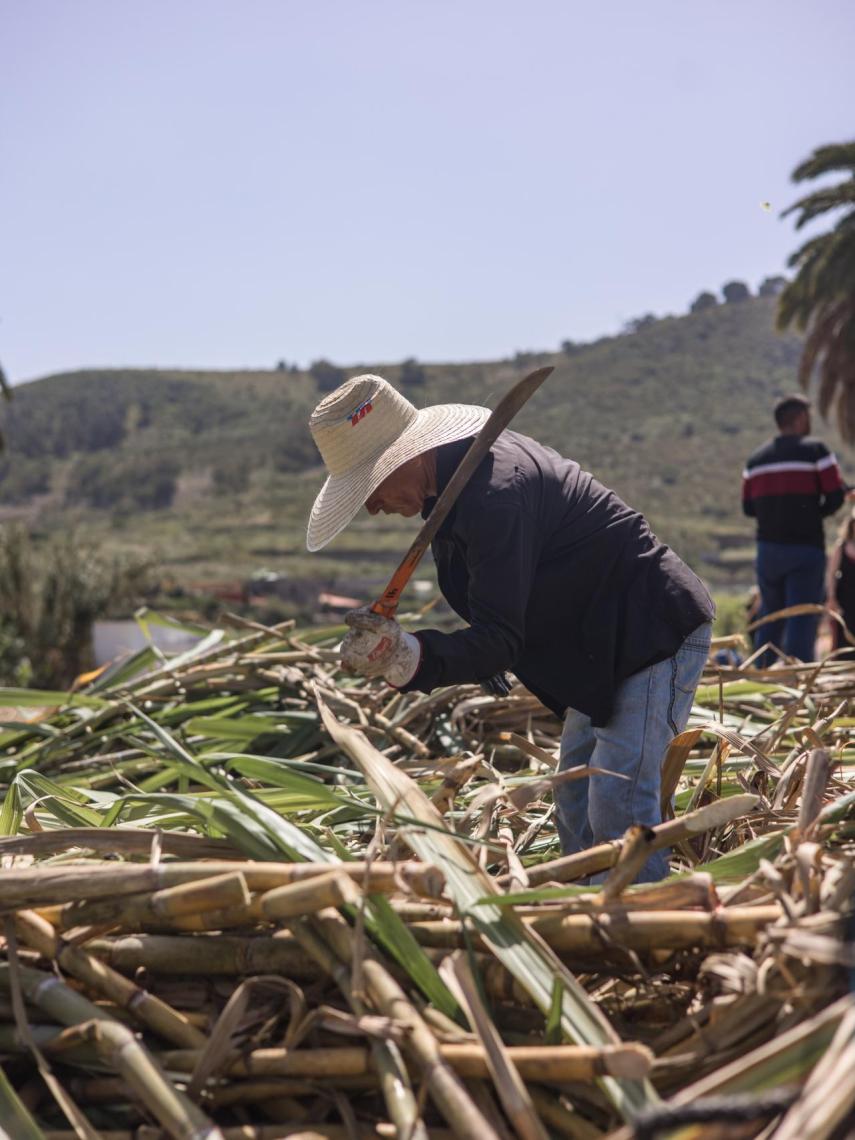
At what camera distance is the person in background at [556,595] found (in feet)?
7.77

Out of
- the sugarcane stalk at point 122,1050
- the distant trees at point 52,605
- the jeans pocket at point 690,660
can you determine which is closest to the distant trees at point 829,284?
the distant trees at point 52,605

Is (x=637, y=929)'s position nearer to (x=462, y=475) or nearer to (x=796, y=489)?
(x=462, y=475)

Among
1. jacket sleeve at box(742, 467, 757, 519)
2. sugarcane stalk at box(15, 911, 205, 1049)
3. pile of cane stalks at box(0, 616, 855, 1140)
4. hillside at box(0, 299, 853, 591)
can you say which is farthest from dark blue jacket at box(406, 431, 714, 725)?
hillside at box(0, 299, 853, 591)

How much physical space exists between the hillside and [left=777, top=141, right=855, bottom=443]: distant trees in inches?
479

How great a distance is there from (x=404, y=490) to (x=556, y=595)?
0.42m

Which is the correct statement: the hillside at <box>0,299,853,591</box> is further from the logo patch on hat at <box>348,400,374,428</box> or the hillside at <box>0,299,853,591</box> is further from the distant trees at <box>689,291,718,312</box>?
the logo patch on hat at <box>348,400,374,428</box>

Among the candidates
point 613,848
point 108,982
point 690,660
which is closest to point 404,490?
point 690,660

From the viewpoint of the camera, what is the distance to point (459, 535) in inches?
93.3

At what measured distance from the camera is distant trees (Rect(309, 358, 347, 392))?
6619 cm

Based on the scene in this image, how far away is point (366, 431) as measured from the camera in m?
2.54

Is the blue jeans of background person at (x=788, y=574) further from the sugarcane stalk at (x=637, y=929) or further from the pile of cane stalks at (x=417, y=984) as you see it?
the sugarcane stalk at (x=637, y=929)

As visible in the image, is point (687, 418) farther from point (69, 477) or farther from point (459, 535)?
point (459, 535)

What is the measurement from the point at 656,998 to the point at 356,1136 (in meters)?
0.47

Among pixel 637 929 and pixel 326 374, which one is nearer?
pixel 637 929
